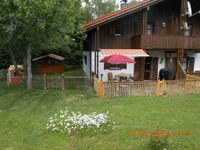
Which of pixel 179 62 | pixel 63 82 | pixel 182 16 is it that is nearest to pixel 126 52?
pixel 179 62

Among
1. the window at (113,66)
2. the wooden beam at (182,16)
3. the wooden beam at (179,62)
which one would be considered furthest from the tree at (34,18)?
the wooden beam at (179,62)

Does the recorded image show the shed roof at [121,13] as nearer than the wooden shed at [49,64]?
Yes

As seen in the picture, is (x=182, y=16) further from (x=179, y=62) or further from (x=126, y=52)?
(x=126, y=52)

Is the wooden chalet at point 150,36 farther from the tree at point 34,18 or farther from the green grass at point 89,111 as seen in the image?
the green grass at point 89,111

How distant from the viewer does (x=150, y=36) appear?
16953 mm

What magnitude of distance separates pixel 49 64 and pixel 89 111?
774 inches

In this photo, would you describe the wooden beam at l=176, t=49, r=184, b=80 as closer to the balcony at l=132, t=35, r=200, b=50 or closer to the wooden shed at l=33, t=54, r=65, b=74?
the balcony at l=132, t=35, r=200, b=50

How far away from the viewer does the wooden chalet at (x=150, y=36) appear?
656 inches

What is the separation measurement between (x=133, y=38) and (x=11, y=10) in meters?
9.02

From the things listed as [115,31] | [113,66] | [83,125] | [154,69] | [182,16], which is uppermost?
[182,16]

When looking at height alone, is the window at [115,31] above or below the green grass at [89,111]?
above

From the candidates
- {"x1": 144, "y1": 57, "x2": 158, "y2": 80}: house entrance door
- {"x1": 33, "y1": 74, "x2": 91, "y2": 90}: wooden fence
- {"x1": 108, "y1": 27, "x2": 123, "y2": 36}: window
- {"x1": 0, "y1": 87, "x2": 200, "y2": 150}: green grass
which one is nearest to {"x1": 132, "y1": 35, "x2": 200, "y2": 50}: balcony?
{"x1": 108, "y1": 27, "x2": 123, "y2": 36}: window

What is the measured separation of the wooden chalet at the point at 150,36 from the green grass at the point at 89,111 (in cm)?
520

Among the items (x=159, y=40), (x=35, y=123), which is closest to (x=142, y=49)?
(x=159, y=40)
